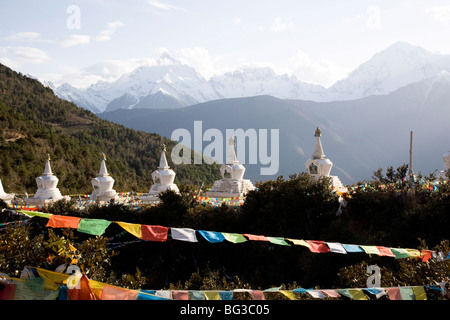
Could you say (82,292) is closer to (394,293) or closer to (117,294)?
(117,294)

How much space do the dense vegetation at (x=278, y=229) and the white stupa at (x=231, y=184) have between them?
381cm

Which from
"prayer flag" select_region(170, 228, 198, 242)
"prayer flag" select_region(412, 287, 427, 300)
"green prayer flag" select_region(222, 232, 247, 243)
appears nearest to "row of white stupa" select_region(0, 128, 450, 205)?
"green prayer flag" select_region(222, 232, 247, 243)

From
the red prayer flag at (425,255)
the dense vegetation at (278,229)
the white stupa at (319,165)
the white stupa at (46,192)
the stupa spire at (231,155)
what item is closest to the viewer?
the red prayer flag at (425,255)

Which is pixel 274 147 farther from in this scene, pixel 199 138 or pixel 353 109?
pixel 353 109

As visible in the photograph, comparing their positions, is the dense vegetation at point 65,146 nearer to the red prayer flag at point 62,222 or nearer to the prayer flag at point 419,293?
the red prayer flag at point 62,222

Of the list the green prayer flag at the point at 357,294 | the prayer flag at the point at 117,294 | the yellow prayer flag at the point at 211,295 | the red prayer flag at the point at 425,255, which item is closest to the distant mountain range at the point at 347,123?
the red prayer flag at the point at 425,255

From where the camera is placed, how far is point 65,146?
128ft

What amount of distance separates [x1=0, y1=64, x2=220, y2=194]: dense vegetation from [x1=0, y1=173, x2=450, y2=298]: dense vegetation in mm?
15120

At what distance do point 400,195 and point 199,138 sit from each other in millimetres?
89866

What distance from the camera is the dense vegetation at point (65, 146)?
106 feet

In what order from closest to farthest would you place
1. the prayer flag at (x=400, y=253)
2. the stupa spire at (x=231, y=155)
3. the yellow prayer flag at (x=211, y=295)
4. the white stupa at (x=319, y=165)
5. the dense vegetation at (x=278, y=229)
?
the yellow prayer flag at (x=211, y=295)
the prayer flag at (x=400, y=253)
the dense vegetation at (x=278, y=229)
the white stupa at (x=319, y=165)
the stupa spire at (x=231, y=155)

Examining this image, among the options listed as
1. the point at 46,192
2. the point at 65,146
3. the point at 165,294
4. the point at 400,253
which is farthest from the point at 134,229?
the point at 65,146

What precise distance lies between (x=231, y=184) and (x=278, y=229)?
259 inches

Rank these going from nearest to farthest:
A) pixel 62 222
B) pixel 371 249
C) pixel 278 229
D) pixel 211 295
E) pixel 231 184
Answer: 1. pixel 211 295
2. pixel 62 222
3. pixel 371 249
4. pixel 278 229
5. pixel 231 184
